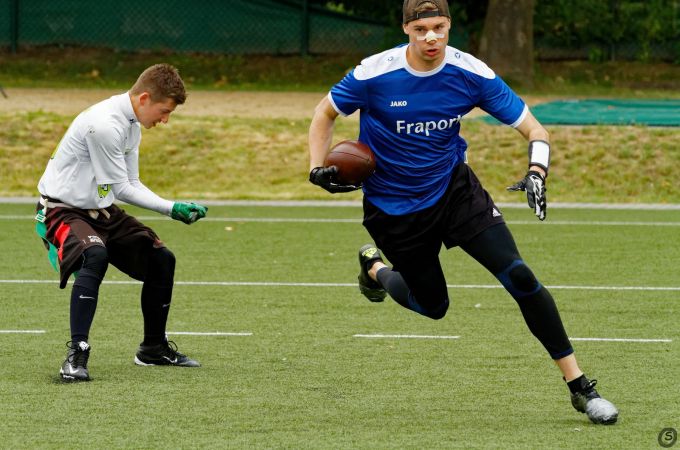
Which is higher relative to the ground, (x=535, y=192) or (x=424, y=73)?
(x=424, y=73)

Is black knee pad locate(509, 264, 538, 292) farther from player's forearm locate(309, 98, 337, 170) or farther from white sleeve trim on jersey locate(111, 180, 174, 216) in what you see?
white sleeve trim on jersey locate(111, 180, 174, 216)

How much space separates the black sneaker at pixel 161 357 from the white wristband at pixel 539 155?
231 cm

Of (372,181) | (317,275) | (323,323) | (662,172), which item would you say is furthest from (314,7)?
(372,181)

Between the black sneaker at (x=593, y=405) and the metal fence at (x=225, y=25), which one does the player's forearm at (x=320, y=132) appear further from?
the metal fence at (x=225, y=25)

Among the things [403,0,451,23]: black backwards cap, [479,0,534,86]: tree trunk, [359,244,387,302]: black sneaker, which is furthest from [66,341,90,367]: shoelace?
[479,0,534,86]: tree trunk

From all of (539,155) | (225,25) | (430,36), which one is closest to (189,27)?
(225,25)

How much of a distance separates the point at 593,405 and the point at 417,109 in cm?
155

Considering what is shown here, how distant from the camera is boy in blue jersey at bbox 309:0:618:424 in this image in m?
6.41

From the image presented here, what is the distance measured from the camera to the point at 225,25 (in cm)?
2411

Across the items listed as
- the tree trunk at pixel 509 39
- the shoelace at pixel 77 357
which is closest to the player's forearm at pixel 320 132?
the shoelace at pixel 77 357

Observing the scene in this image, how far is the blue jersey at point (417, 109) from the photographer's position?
6.61m

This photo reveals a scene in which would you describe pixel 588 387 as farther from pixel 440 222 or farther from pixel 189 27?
pixel 189 27

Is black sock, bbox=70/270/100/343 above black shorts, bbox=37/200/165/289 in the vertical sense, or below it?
below

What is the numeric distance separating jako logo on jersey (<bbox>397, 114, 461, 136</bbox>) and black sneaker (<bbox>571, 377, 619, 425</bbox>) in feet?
4.35
